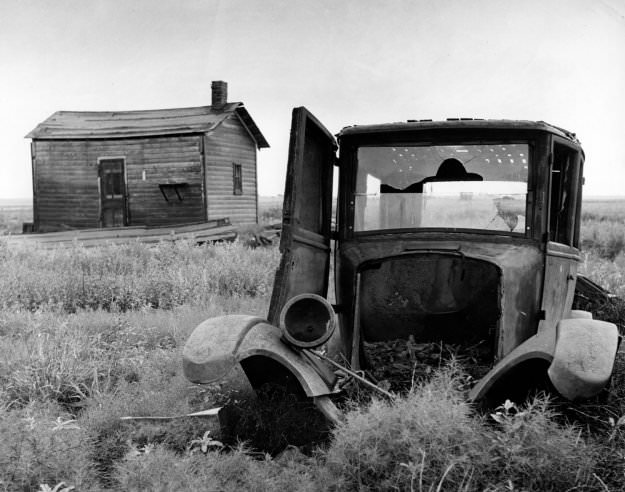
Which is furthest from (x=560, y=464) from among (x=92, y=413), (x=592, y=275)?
(x=592, y=275)

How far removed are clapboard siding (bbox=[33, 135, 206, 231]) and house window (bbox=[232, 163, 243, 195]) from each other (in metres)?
2.32

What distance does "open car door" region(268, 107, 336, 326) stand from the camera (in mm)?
3760

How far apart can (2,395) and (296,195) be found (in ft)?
8.61

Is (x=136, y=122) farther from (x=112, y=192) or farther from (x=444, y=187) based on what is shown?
(x=444, y=187)

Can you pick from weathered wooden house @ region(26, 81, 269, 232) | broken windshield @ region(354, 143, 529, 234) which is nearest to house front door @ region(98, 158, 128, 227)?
weathered wooden house @ region(26, 81, 269, 232)

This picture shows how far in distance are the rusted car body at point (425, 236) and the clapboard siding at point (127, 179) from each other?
1569 centimetres

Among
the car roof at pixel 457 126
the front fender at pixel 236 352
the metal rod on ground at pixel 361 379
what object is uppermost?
the car roof at pixel 457 126

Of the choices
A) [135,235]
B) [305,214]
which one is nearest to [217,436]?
[305,214]

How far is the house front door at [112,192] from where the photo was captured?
67.7ft

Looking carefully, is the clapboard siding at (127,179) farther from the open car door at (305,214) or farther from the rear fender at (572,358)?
the rear fender at (572,358)

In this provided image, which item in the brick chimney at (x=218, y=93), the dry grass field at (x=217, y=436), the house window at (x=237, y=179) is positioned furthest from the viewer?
the house window at (x=237, y=179)

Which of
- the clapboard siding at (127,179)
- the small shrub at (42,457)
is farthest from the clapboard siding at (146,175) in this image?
the small shrub at (42,457)

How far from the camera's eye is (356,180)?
4512 millimetres

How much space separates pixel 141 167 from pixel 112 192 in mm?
1476
